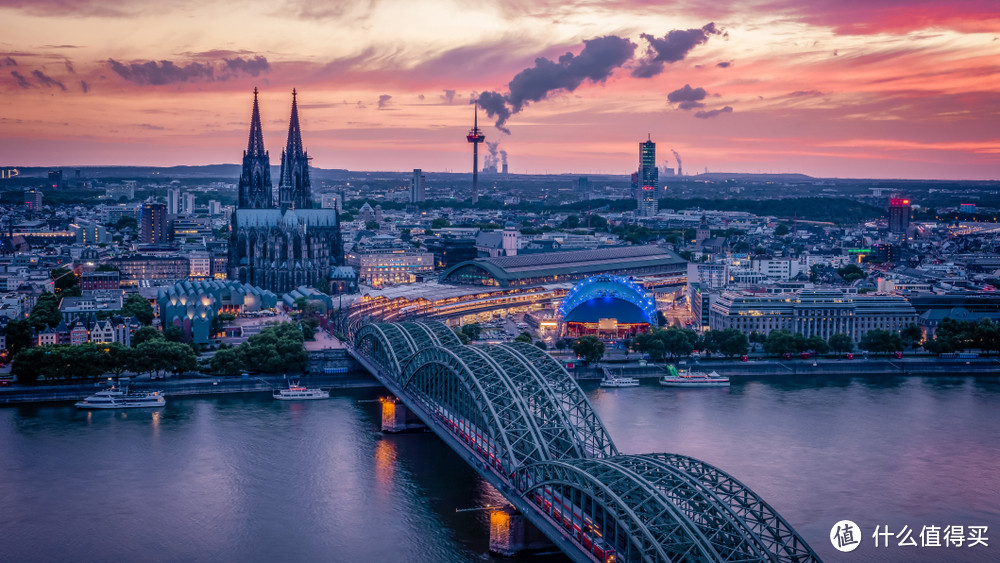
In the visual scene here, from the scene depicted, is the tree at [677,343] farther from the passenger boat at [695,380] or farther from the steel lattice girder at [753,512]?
the steel lattice girder at [753,512]

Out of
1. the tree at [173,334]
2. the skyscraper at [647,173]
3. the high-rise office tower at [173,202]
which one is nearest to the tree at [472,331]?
the tree at [173,334]

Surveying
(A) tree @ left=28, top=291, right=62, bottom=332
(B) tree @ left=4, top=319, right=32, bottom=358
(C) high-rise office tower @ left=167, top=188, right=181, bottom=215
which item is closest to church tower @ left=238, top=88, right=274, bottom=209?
(A) tree @ left=28, top=291, right=62, bottom=332

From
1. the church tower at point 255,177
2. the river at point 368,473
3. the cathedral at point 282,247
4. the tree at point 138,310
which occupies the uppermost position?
the church tower at point 255,177

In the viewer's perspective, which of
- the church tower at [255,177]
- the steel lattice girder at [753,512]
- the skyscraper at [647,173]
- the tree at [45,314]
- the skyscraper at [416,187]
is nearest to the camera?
the steel lattice girder at [753,512]

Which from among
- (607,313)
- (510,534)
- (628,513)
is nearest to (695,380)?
(607,313)

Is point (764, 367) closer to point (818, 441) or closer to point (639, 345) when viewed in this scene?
point (639, 345)

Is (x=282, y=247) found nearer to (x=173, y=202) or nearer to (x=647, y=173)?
(x=173, y=202)

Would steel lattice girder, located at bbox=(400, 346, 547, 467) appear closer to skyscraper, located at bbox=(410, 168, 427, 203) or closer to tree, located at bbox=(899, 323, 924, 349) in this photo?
tree, located at bbox=(899, 323, 924, 349)
